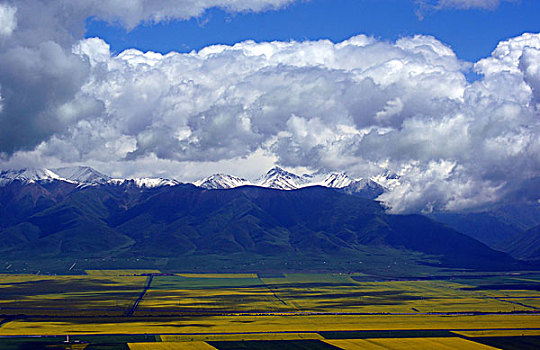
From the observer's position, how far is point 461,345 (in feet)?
506

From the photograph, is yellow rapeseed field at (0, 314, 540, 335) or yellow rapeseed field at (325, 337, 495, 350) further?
yellow rapeseed field at (0, 314, 540, 335)

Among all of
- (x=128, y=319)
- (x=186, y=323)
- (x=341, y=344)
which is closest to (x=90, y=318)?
(x=128, y=319)

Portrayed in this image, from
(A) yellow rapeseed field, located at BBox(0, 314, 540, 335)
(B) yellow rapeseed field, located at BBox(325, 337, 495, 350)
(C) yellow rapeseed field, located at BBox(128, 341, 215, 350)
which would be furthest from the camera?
(A) yellow rapeseed field, located at BBox(0, 314, 540, 335)

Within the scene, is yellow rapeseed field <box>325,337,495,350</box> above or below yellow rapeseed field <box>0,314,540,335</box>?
below

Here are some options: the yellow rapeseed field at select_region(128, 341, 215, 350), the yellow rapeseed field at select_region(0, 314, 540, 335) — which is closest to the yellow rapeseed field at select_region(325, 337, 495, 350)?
the yellow rapeseed field at select_region(0, 314, 540, 335)

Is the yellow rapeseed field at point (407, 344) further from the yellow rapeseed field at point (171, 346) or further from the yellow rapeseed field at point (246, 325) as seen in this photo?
the yellow rapeseed field at point (171, 346)

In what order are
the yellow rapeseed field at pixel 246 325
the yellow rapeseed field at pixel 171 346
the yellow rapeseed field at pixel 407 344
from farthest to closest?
the yellow rapeseed field at pixel 246 325, the yellow rapeseed field at pixel 407 344, the yellow rapeseed field at pixel 171 346

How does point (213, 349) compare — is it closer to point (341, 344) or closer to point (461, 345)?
point (341, 344)

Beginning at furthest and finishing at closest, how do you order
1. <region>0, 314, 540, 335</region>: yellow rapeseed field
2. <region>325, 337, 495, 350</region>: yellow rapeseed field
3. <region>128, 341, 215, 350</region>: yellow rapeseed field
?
<region>0, 314, 540, 335</region>: yellow rapeseed field → <region>325, 337, 495, 350</region>: yellow rapeseed field → <region>128, 341, 215, 350</region>: yellow rapeseed field

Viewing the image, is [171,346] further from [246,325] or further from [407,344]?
[407,344]

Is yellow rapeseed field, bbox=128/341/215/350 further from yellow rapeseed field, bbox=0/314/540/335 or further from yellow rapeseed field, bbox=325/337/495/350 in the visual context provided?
yellow rapeseed field, bbox=325/337/495/350

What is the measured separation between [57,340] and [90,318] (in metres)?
40.5

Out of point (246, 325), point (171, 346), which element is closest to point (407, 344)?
point (246, 325)

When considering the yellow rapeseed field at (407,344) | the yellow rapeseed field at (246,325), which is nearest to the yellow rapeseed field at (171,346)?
the yellow rapeseed field at (246,325)
